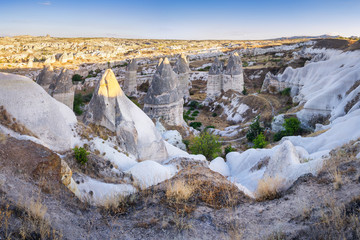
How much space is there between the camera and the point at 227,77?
3450 centimetres

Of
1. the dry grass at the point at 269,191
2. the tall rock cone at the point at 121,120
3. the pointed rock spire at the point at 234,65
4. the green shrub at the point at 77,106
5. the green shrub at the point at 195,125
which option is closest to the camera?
the dry grass at the point at 269,191

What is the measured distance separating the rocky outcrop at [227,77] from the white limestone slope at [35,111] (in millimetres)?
28520

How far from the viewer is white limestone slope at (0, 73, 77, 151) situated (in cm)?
738

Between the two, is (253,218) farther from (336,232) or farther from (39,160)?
(39,160)

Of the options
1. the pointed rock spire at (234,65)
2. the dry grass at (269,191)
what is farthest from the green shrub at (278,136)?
the pointed rock spire at (234,65)

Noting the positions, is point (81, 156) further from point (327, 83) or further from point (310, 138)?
point (327, 83)

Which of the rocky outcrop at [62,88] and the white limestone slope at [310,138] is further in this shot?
the rocky outcrop at [62,88]

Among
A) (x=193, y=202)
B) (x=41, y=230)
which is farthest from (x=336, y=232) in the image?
(x=41, y=230)

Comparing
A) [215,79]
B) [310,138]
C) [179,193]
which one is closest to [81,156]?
[179,193]

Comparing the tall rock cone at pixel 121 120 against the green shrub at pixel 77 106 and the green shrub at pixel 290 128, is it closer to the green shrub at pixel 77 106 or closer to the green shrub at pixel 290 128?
the green shrub at pixel 290 128

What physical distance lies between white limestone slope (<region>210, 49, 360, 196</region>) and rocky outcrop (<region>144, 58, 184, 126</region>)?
6.98 metres

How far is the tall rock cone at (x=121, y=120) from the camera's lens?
1036 cm

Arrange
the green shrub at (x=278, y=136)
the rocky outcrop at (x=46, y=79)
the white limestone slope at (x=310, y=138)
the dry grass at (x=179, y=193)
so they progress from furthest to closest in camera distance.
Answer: the rocky outcrop at (x=46, y=79) → the green shrub at (x=278, y=136) → the white limestone slope at (x=310, y=138) → the dry grass at (x=179, y=193)

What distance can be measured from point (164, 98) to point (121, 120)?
913 cm
